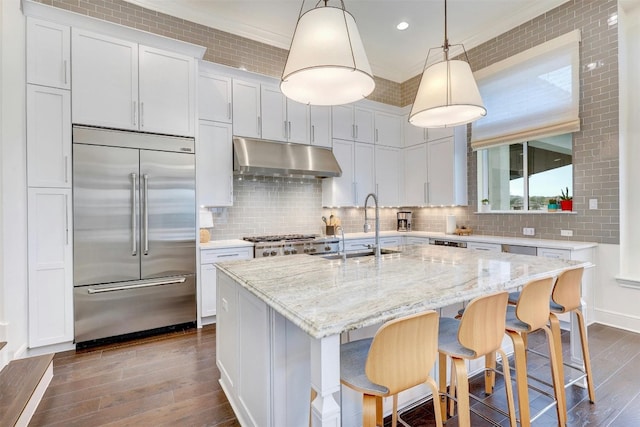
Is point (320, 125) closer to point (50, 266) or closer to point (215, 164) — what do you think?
point (215, 164)

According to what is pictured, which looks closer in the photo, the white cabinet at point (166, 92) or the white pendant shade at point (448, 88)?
the white pendant shade at point (448, 88)

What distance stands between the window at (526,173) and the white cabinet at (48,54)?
521 cm

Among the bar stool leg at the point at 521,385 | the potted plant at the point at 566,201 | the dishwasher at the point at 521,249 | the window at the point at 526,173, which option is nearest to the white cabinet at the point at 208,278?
the bar stool leg at the point at 521,385

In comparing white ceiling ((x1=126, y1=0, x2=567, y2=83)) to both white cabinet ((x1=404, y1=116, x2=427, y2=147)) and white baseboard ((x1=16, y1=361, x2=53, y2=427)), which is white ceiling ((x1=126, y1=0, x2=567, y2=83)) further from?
white baseboard ((x1=16, y1=361, x2=53, y2=427))

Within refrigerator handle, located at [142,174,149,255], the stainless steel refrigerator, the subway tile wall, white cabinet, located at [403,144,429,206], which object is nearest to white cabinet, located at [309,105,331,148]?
the subway tile wall

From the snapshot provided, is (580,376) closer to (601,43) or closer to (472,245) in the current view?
(472,245)

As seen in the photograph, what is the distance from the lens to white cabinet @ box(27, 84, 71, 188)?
2.87 m

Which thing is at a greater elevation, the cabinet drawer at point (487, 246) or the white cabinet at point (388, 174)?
the white cabinet at point (388, 174)

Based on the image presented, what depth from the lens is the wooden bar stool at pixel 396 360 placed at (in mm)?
1176

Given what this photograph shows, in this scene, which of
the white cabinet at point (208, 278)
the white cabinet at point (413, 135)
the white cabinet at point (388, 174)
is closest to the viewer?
the white cabinet at point (208, 278)

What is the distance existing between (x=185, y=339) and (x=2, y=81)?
9.05ft

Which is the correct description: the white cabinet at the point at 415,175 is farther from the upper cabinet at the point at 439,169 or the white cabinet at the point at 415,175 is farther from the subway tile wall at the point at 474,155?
the subway tile wall at the point at 474,155

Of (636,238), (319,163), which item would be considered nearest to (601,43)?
(636,238)

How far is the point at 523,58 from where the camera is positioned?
13.8 ft
